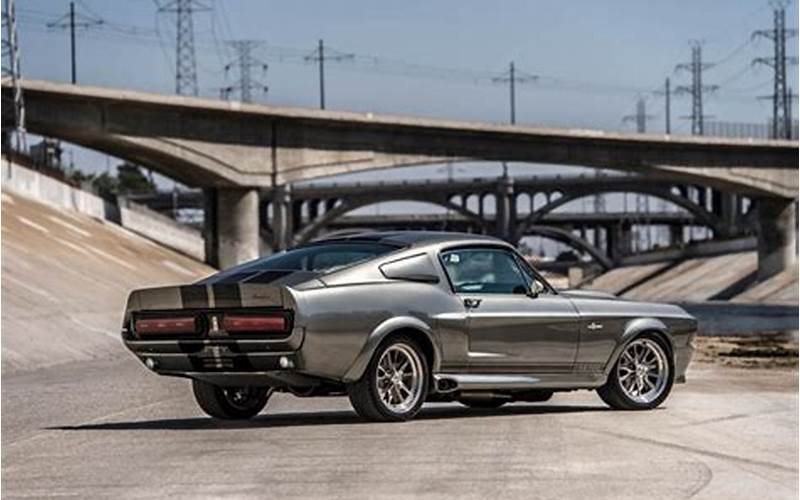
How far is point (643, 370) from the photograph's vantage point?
13.0m

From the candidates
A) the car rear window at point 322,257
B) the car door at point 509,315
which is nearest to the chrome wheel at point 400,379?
the car door at point 509,315

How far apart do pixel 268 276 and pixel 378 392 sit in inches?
44.6

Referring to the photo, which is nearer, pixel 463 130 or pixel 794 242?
pixel 463 130

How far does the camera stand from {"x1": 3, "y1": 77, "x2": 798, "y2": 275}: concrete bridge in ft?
226

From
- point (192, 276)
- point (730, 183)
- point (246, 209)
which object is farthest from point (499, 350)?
point (730, 183)

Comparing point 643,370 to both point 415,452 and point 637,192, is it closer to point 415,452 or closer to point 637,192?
point 415,452

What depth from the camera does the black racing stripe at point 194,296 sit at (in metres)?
10.9

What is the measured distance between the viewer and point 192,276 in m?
65.3

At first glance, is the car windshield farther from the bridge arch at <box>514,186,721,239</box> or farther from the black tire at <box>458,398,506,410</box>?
A: the bridge arch at <box>514,186,721,239</box>

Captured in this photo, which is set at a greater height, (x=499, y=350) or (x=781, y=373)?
(x=499, y=350)

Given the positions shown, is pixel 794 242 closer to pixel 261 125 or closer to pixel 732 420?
pixel 261 125

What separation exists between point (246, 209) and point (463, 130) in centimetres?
1315

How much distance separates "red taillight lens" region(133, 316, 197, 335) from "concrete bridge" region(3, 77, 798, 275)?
185ft

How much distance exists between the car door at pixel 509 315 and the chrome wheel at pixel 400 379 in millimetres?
531
